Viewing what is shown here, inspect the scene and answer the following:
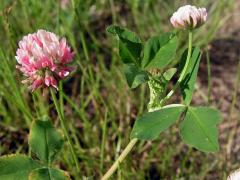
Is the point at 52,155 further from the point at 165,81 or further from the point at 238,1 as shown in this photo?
the point at 238,1

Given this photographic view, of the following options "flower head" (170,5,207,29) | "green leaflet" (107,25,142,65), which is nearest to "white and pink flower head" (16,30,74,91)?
"green leaflet" (107,25,142,65)

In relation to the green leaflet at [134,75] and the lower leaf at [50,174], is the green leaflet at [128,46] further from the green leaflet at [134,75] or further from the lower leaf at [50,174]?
the lower leaf at [50,174]

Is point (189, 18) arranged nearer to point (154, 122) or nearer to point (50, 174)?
point (154, 122)

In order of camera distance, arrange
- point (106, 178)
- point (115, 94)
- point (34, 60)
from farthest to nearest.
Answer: point (115, 94)
point (106, 178)
point (34, 60)

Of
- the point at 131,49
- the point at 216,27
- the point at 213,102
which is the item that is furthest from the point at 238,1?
the point at 131,49

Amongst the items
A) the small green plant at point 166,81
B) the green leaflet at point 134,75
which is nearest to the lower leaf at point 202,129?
the small green plant at point 166,81

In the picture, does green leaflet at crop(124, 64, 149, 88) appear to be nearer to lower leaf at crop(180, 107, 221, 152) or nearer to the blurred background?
lower leaf at crop(180, 107, 221, 152)
